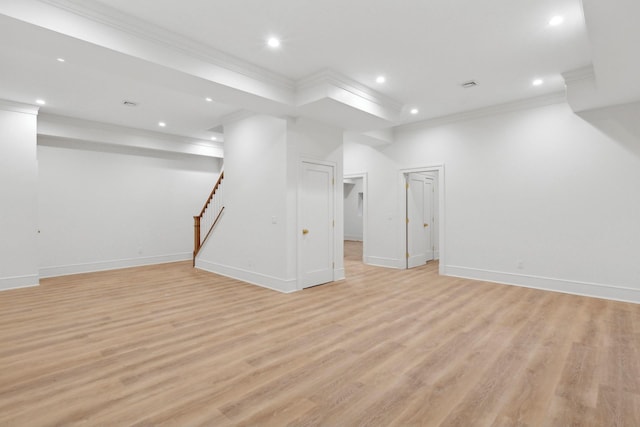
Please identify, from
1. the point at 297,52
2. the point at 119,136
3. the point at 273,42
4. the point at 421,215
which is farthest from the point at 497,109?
the point at 119,136

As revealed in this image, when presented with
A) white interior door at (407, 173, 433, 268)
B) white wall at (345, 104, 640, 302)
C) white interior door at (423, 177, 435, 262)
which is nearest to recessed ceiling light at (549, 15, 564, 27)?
white wall at (345, 104, 640, 302)

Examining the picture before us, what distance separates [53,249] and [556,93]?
33.1ft

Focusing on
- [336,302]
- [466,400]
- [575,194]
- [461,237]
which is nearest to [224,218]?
[336,302]

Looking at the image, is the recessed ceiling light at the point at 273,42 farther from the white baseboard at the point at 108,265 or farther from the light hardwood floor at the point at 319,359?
the white baseboard at the point at 108,265

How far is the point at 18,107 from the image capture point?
557 centimetres

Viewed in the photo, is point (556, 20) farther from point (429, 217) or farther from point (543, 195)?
point (429, 217)

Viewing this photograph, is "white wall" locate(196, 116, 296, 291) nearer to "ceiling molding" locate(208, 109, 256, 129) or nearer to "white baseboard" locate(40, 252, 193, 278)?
"ceiling molding" locate(208, 109, 256, 129)

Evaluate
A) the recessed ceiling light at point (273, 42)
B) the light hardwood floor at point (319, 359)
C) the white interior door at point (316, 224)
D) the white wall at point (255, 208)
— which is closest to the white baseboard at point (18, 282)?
the light hardwood floor at point (319, 359)

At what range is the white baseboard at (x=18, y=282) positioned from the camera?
17.7 feet

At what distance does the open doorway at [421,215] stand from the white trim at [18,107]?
736 centimetres

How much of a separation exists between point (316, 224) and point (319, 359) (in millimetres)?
3094

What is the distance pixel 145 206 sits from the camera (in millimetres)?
8062

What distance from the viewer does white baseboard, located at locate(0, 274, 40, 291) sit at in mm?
5395

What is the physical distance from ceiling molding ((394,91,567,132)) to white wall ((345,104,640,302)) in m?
0.06
